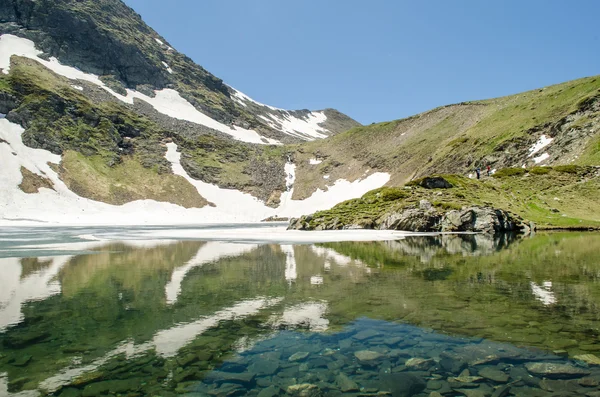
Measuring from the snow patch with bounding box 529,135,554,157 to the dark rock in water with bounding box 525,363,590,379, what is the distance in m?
73.9

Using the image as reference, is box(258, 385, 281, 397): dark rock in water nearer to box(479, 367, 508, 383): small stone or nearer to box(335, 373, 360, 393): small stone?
box(335, 373, 360, 393): small stone

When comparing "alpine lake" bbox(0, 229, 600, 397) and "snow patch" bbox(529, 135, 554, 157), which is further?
"snow patch" bbox(529, 135, 554, 157)

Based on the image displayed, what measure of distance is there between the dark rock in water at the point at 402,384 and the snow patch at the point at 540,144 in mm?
75651

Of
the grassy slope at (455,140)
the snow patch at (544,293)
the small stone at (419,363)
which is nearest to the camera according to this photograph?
the small stone at (419,363)

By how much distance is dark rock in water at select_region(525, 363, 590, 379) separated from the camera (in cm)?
687

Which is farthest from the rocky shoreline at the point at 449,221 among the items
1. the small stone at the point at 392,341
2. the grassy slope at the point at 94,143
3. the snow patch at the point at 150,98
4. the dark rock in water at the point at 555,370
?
the snow patch at the point at 150,98

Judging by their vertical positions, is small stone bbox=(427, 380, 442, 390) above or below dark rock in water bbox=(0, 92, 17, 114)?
below

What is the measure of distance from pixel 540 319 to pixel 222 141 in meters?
138

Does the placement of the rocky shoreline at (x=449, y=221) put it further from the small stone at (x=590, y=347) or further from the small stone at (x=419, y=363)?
the small stone at (x=419, y=363)

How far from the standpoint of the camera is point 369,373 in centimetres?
732

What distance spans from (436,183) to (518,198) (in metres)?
11.3

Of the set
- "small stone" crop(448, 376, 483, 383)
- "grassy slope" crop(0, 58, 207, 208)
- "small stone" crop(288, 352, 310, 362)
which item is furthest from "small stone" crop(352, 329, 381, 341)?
"grassy slope" crop(0, 58, 207, 208)

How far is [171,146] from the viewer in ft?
419

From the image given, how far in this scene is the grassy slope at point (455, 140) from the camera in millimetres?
73750
